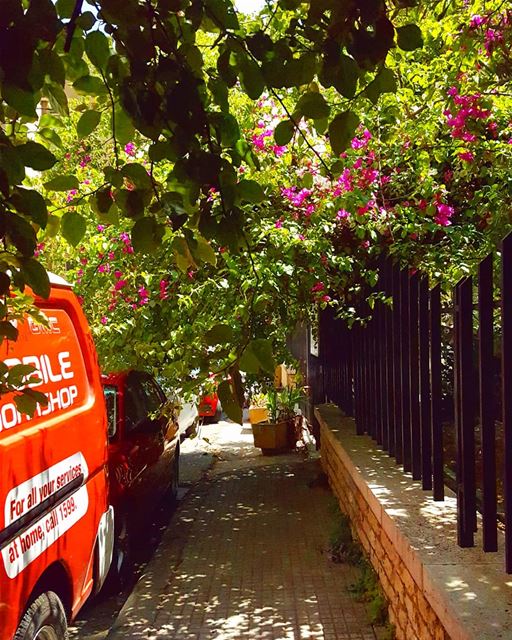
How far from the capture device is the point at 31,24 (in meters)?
1.45

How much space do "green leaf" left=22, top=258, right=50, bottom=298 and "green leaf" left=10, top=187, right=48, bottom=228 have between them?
10 cm

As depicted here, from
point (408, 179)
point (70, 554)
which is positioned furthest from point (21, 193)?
point (408, 179)

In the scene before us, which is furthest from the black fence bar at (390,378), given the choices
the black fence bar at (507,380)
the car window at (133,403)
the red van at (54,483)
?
the car window at (133,403)

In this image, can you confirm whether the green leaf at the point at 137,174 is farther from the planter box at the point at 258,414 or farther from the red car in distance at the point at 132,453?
the planter box at the point at 258,414

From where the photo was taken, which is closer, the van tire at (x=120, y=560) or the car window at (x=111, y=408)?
the van tire at (x=120, y=560)

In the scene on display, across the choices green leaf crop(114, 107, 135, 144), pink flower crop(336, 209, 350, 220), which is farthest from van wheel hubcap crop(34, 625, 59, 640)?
pink flower crop(336, 209, 350, 220)

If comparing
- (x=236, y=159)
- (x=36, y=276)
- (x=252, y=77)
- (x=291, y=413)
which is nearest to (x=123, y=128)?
(x=236, y=159)

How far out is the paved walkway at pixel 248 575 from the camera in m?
4.40

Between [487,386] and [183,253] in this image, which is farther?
[487,386]

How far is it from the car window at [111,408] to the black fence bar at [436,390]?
309 cm

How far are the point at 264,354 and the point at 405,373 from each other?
3140mm

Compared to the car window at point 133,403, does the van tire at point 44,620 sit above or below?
below

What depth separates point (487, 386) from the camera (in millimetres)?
3041

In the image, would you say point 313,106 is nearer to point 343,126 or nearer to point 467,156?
point 343,126
